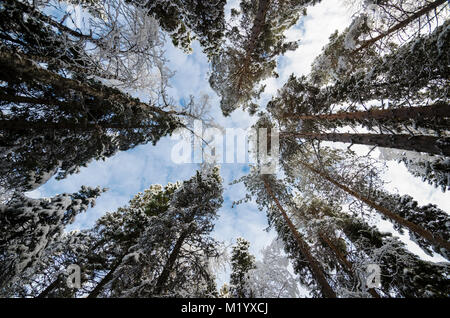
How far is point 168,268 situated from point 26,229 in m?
4.64

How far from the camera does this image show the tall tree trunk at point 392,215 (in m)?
5.57

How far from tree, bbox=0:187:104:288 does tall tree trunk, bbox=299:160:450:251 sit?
10972mm

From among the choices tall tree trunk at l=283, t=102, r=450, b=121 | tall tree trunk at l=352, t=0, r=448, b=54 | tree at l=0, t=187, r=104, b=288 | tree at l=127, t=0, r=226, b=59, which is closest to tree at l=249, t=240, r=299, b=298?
tall tree trunk at l=283, t=102, r=450, b=121

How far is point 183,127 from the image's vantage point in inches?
300

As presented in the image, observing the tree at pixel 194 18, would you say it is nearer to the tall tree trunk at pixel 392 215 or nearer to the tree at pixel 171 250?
the tree at pixel 171 250

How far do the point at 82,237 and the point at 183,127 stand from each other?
7701mm

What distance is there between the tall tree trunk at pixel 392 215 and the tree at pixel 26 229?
10972mm

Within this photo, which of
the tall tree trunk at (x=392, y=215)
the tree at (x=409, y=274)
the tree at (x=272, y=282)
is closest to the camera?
the tree at (x=409, y=274)

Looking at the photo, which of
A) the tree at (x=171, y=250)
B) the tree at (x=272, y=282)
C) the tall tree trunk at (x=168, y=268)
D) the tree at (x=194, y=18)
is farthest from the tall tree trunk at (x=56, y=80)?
the tree at (x=272, y=282)

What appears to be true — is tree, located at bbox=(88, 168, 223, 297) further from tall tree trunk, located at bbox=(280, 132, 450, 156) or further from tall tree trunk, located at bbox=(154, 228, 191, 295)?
tall tree trunk, located at bbox=(280, 132, 450, 156)

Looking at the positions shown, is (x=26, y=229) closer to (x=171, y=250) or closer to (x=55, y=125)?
(x=55, y=125)

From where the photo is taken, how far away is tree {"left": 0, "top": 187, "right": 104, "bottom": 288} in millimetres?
4352

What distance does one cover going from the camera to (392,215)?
6.50m

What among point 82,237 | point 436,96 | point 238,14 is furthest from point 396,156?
point 82,237
